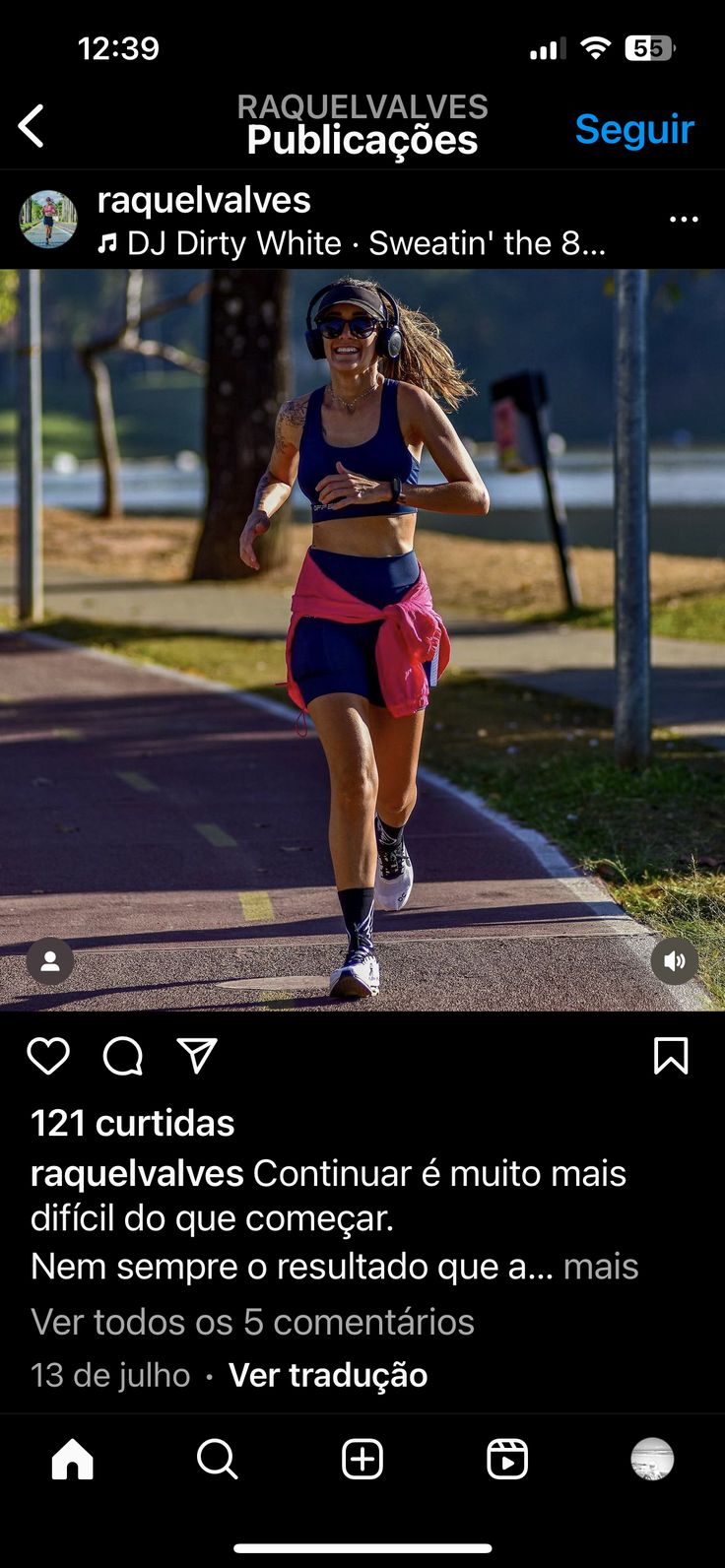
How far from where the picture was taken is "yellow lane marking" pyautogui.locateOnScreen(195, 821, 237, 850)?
833 centimetres

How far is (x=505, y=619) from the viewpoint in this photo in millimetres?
16750

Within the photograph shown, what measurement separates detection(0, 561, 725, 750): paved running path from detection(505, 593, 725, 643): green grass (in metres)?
0.30

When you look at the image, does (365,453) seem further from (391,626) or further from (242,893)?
(242,893)

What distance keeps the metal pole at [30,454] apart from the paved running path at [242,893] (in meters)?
4.77

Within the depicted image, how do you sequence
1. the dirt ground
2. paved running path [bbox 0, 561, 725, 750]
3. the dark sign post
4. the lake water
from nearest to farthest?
paved running path [bbox 0, 561, 725, 750] → the dark sign post → the dirt ground → the lake water

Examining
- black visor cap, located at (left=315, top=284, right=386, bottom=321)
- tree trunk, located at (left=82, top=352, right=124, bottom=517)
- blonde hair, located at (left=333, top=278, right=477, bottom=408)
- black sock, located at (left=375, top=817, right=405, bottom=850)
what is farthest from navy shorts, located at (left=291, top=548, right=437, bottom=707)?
tree trunk, located at (left=82, top=352, right=124, bottom=517)
